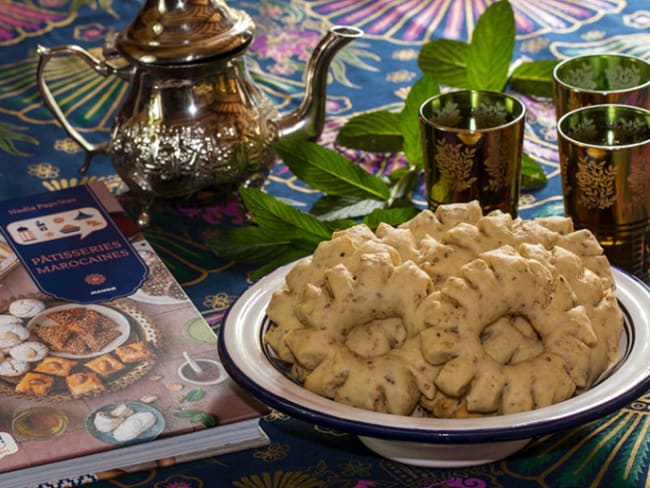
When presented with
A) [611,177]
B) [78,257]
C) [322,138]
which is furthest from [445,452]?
[322,138]

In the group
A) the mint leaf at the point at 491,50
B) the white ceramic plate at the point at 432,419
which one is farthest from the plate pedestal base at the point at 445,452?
the mint leaf at the point at 491,50

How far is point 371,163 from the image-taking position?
3.15ft

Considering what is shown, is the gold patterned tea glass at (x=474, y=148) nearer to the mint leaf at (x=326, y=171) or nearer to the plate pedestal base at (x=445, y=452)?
the mint leaf at (x=326, y=171)

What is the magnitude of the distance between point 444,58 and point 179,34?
0.90ft

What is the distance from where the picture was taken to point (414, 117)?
89 centimetres

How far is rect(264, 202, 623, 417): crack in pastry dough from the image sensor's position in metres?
0.54

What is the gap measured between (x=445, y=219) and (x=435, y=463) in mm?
141

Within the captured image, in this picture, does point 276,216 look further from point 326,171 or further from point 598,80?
point 598,80

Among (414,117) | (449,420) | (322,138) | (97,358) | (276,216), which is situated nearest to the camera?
(449,420)

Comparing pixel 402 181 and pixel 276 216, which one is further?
pixel 402 181

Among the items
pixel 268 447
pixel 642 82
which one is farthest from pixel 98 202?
pixel 642 82

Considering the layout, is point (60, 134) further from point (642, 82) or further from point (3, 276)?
point (642, 82)

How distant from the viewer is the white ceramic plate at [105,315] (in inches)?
27.0

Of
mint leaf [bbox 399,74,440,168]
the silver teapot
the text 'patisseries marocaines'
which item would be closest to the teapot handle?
the silver teapot
